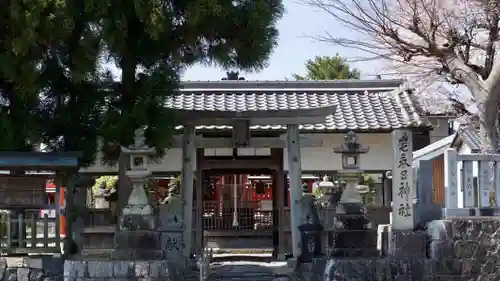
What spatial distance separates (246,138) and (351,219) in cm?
333

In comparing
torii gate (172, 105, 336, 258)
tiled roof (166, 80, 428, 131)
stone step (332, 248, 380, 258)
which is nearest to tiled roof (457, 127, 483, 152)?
tiled roof (166, 80, 428, 131)

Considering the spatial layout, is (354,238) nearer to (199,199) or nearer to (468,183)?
(468,183)

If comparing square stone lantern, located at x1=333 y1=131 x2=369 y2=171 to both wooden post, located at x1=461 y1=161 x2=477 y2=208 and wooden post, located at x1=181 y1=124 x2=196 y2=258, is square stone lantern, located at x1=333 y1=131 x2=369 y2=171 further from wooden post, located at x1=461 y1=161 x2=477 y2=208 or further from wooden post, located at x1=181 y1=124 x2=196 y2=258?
wooden post, located at x1=181 y1=124 x2=196 y2=258

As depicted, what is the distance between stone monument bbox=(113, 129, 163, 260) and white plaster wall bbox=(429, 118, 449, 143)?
9959 mm

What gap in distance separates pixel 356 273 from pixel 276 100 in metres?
7.43

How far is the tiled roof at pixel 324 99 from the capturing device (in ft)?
56.5

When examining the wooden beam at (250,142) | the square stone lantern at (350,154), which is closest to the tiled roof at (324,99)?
the wooden beam at (250,142)

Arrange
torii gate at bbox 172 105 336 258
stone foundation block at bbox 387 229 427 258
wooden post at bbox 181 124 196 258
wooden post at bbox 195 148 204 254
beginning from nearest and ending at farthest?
stone foundation block at bbox 387 229 427 258
torii gate at bbox 172 105 336 258
wooden post at bbox 181 124 196 258
wooden post at bbox 195 148 204 254

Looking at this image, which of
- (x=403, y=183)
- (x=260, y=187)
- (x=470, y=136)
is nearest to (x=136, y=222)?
(x=403, y=183)

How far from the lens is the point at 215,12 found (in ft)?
39.1

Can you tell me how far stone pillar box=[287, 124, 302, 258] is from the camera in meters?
13.9

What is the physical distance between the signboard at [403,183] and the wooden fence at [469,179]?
2.01 ft

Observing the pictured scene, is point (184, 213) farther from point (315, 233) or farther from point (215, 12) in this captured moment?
point (215, 12)

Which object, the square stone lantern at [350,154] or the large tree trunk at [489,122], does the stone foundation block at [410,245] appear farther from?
the large tree trunk at [489,122]
